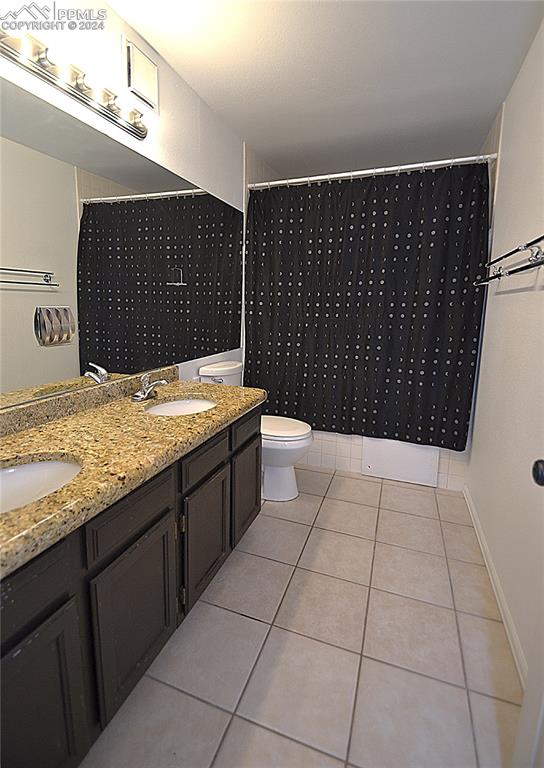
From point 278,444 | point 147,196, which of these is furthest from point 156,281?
point 278,444

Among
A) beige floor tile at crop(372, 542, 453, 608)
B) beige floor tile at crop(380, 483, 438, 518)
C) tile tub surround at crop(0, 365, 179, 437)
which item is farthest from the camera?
beige floor tile at crop(380, 483, 438, 518)

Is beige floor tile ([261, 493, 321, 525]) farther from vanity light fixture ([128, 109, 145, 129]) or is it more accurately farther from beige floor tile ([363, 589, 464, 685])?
vanity light fixture ([128, 109, 145, 129])

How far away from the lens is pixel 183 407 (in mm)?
1910

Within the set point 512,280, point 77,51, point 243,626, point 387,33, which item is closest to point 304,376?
point 512,280

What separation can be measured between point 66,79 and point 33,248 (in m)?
0.60

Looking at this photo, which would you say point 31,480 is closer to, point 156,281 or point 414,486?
point 156,281

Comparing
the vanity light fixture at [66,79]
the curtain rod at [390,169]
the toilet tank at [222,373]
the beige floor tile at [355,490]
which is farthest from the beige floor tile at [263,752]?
the curtain rod at [390,169]

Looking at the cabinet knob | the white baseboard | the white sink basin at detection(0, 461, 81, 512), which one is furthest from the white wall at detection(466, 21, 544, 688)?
the white sink basin at detection(0, 461, 81, 512)

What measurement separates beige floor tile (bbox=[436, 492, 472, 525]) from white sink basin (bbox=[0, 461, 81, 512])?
2.14 m

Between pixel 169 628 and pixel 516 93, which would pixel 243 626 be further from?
pixel 516 93

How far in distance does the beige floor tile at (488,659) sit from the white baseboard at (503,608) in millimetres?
27

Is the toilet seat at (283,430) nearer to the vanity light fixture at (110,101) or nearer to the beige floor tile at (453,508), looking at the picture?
the beige floor tile at (453,508)

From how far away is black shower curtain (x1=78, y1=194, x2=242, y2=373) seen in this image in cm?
165

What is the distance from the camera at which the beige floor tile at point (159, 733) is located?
43.1 inches
